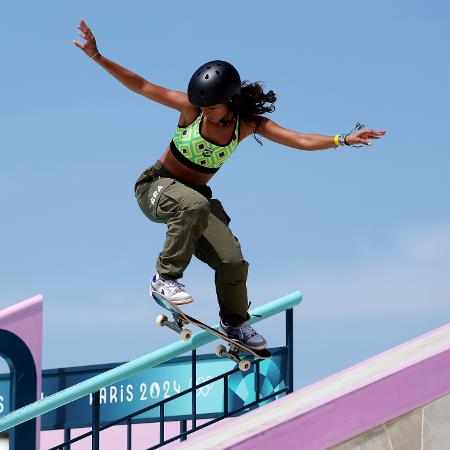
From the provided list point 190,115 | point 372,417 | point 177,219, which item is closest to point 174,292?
point 177,219

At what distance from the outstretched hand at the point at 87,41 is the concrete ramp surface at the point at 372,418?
10.5 ft

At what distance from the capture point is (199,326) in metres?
7.56

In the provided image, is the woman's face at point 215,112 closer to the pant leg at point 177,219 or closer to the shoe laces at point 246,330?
the pant leg at point 177,219

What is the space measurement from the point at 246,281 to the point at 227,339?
51 centimetres

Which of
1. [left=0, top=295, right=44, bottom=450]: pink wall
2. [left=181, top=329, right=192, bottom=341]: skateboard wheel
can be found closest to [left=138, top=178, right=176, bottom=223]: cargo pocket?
[left=181, top=329, right=192, bottom=341]: skateboard wheel

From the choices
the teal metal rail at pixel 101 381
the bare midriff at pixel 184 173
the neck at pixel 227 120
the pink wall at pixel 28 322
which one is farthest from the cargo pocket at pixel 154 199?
the pink wall at pixel 28 322

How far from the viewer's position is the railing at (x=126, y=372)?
7070 millimetres

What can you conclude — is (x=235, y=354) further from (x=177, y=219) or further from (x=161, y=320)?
(x=177, y=219)

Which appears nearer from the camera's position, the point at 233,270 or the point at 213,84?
the point at 213,84

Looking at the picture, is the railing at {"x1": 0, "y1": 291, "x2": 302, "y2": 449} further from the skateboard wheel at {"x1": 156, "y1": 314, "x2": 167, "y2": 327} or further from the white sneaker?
the white sneaker

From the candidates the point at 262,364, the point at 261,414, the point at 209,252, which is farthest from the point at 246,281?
the point at 261,414

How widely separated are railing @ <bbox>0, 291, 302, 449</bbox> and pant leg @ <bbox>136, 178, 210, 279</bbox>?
0.60 meters

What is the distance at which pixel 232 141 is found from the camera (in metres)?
7.43

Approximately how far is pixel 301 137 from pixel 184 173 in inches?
35.2
